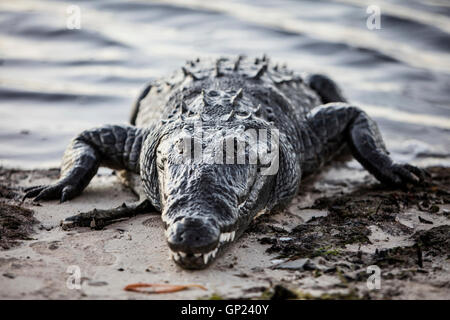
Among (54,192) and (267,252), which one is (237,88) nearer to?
(54,192)

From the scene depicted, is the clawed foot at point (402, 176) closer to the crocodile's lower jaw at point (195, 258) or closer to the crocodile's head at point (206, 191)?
the crocodile's head at point (206, 191)

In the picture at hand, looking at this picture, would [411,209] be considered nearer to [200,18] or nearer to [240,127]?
[240,127]

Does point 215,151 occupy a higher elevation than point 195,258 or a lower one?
higher

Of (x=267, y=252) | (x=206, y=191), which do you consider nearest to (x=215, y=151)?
(x=206, y=191)

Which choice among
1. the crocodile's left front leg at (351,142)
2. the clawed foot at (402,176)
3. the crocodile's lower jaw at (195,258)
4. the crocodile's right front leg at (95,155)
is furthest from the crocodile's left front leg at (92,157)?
the clawed foot at (402,176)

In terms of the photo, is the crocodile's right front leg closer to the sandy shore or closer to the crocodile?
the crocodile

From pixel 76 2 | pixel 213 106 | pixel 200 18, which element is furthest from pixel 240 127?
pixel 76 2
